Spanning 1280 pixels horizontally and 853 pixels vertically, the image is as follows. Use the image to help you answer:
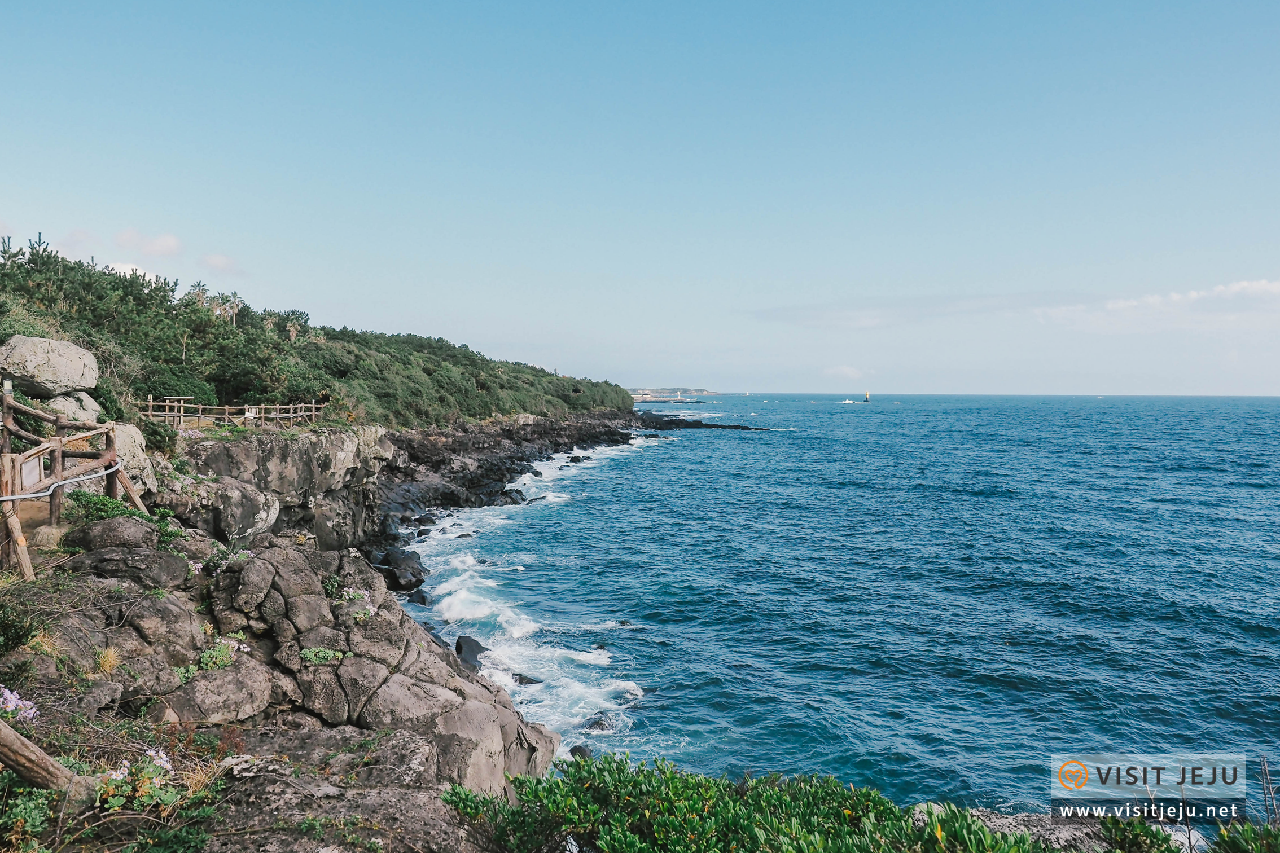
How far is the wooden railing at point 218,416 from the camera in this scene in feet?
107

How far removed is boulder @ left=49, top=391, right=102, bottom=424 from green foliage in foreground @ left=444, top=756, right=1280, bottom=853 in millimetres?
21756

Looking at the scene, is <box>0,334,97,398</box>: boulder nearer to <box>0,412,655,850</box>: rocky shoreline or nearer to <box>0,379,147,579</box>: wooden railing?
<box>0,379,147,579</box>: wooden railing

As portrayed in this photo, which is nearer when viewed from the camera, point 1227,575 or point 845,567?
point 1227,575

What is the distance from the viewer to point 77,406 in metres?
22.2

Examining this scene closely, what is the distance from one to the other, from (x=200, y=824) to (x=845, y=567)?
3102cm

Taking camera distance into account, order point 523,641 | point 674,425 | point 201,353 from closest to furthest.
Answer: point 523,641 → point 201,353 → point 674,425

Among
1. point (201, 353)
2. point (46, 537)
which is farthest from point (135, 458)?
point (201, 353)

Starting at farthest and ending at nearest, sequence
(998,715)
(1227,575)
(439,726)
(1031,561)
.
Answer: (1031,561) < (1227,575) < (998,715) < (439,726)

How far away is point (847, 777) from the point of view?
1622 centimetres

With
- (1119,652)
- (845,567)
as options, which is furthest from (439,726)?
(845,567)

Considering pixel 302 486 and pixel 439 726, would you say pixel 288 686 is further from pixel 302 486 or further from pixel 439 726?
pixel 302 486

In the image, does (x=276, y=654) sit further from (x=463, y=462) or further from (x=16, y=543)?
(x=463, y=462)

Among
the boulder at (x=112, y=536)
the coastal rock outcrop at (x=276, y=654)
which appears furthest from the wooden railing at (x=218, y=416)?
the coastal rock outcrop at (x=276, y=654)

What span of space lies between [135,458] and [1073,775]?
30540 millimetres
